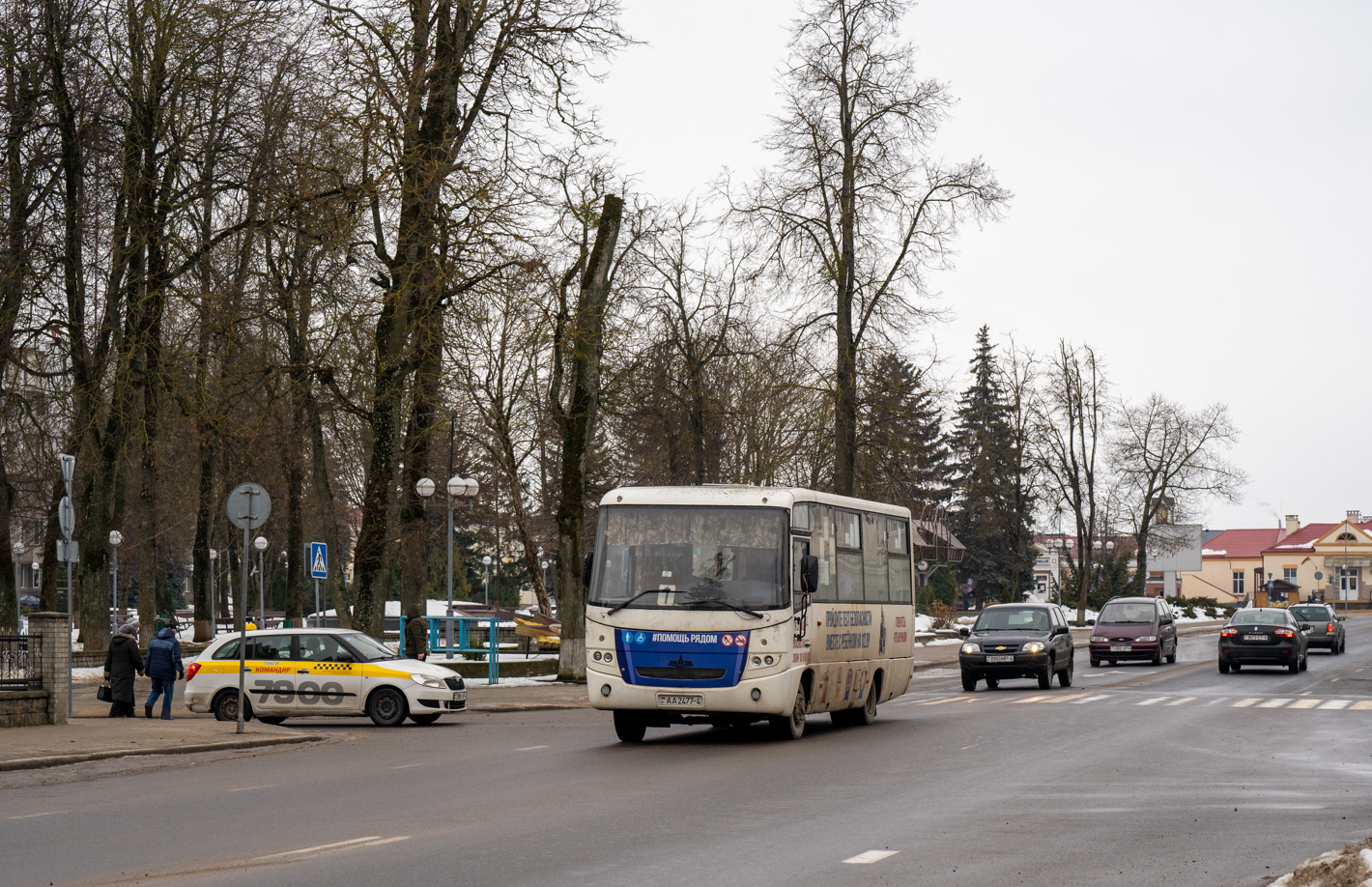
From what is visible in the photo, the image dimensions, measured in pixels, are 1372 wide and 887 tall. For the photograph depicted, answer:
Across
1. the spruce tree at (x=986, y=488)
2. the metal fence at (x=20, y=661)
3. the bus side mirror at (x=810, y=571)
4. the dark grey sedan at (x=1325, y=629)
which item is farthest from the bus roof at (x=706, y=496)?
the spruce tree at (x=986, y=488)

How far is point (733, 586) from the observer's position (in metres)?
17.9

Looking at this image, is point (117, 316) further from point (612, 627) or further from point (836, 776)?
point (836, 776)

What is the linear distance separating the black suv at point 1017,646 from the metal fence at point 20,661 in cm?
1727

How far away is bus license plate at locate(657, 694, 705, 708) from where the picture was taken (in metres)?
17.6

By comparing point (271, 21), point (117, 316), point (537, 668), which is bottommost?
point (537, 668)

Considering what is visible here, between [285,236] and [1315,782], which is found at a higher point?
[285,236]

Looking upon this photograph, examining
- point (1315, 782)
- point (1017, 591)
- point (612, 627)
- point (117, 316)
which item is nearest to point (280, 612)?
point (1017, 591)

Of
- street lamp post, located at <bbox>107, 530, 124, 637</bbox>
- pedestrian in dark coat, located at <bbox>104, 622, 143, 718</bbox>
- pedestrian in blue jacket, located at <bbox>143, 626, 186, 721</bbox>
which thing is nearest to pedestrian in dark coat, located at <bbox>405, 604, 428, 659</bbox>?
street lamp post, located at <bbox>107, 530, 124, 637</bbox>

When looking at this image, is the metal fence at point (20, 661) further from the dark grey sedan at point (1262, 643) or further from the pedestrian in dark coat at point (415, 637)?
the dark grey sedan at point (1262, 643)

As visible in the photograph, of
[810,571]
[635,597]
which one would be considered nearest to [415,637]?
[635,597]

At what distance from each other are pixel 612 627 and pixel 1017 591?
63.8 m

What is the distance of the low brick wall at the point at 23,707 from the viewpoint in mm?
20094

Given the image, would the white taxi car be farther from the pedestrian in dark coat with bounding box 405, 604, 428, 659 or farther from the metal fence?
the pedestrian in dark coat with bounding box 405, 604, 428, 659

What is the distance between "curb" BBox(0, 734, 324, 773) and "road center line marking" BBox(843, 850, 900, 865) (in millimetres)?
10210
